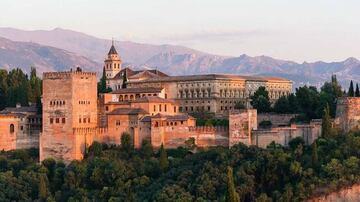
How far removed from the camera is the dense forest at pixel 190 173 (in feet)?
121

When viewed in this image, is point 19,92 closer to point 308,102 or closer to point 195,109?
point 195,109

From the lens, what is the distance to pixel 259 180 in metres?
38.2

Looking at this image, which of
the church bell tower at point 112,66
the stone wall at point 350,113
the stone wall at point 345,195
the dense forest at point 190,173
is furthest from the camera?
the church bell tower at point 112,66

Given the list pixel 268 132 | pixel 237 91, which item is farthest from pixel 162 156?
pixel 237 91

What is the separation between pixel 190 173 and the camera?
3903cm

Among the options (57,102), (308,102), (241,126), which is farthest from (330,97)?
(57,102)

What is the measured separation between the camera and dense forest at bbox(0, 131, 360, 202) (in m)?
37.0

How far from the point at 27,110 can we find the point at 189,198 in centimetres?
1557

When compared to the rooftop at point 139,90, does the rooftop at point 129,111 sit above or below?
below

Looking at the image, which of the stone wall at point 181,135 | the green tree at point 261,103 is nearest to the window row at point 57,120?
the stone wall at point 181,135

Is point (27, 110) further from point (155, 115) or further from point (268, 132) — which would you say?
point (268, 132)

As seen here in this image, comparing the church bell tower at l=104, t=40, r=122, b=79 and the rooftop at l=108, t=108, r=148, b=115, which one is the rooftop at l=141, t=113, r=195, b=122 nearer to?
the rooftop at l=108, t=108, r=148, b=115

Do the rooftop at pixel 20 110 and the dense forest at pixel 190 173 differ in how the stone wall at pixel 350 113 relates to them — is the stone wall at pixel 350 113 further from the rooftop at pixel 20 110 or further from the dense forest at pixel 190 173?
the rooftop at pixel 20 110

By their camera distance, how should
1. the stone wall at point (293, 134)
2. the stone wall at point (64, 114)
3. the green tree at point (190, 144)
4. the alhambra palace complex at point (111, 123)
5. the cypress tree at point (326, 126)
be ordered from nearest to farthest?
the cypress tree at point (326, 126)
the stone wall at point (293, 134)
the alhambra palace complex at point (111, 123)
the green tree at point (190, 144)
the stone wall at point (64, 114)
